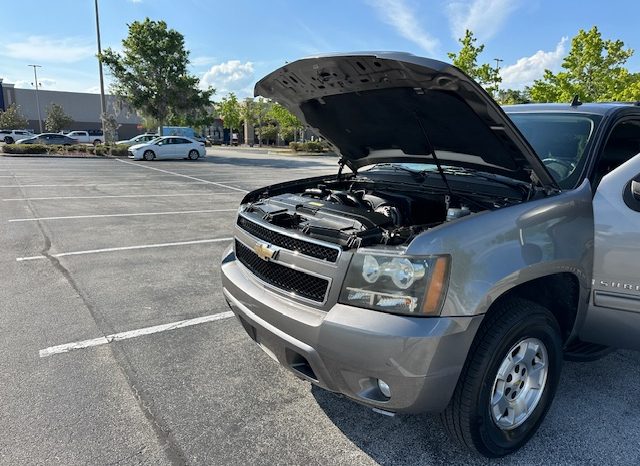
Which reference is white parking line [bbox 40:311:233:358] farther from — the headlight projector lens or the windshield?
the windshield

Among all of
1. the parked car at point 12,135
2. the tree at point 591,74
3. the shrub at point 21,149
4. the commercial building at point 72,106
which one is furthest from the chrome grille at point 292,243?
the commercial building at point 72,106

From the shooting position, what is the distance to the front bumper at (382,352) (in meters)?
1.98

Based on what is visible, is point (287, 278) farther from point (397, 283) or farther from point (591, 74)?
point (591, 74)

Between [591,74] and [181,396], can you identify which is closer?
[181,396]

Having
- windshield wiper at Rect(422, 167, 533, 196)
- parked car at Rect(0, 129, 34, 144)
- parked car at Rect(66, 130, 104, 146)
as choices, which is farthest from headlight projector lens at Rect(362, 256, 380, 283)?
parked car at Rect(0, 129, 34, 144)

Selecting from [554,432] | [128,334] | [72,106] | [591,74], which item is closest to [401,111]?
[554,432]

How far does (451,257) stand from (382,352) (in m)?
0.52

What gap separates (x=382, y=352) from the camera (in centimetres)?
199

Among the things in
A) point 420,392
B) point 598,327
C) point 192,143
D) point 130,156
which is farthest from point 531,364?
point 130,156

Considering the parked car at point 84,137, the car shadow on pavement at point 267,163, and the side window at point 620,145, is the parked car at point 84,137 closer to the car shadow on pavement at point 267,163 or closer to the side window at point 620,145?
the car shadow on pavement at point 267,163

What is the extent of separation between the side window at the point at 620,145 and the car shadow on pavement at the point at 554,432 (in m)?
1.49

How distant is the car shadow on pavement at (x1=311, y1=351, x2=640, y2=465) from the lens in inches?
94.6

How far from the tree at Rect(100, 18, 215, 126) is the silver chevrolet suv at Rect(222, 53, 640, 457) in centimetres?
3206

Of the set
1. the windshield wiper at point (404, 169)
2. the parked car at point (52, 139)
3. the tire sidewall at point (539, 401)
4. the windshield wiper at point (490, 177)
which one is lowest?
the parked car at point (52, 139)
